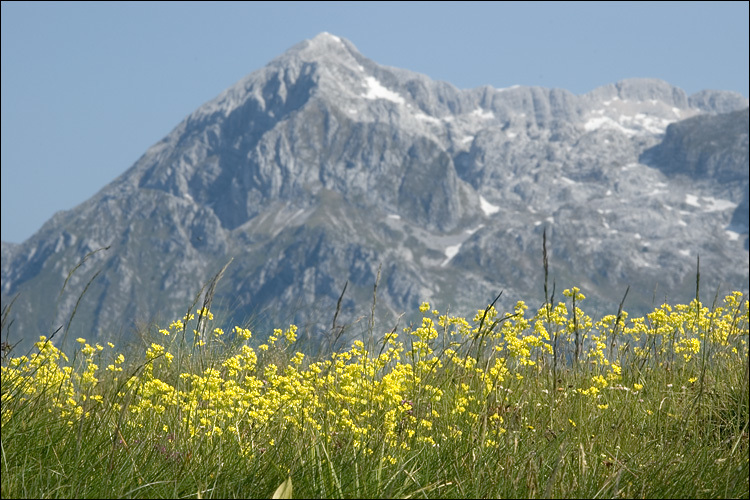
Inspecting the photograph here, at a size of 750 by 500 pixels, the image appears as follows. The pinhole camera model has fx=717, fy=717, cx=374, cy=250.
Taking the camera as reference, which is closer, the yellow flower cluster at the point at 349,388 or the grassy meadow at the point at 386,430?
the grassy meadow at the point at 386,430

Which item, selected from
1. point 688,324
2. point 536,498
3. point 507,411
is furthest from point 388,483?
point 688,324

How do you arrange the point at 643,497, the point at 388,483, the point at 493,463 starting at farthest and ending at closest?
the point at 493,463
the point at 643,497
the point at 388,483

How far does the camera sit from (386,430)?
559cm

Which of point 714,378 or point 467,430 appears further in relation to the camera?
point 714,378

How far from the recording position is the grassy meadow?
4.20 metres

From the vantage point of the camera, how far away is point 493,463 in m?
4.84

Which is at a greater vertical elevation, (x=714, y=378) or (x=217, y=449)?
(x=217, y=449)

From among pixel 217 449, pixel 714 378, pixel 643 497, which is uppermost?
pixel 217 449

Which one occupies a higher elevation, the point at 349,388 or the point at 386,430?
the point at 349,388

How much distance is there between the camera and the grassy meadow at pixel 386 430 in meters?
4.20

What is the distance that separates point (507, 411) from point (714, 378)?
2.94 metres

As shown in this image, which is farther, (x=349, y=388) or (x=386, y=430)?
(x=349, y=388)

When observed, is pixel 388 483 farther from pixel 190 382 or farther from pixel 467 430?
pixel 190 382

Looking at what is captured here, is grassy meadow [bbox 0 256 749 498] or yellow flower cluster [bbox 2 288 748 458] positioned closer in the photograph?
grassy meadow [bbox 0 256 749 498]
